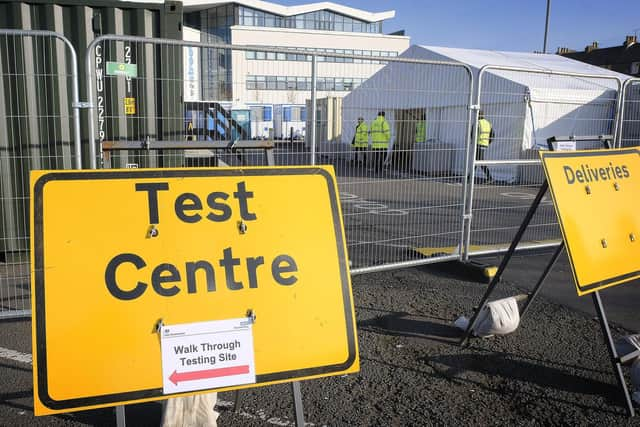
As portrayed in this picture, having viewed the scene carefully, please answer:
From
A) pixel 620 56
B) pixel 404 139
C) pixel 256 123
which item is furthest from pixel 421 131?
pixel 620 56

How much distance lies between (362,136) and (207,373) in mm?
3718

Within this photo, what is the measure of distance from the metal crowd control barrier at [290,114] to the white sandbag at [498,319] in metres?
1.68

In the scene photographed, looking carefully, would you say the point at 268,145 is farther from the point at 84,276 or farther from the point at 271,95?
the point at 271,95

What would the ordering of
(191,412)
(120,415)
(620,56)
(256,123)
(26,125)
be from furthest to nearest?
(620,56)
(26,125)
(256,123)
(191,412)
(120,415)

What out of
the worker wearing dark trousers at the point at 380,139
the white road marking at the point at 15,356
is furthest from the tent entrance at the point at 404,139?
the white road marking at the point at 15,356

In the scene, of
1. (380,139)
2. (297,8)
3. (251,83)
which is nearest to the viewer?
(251,83)

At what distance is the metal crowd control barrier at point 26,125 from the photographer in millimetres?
5664

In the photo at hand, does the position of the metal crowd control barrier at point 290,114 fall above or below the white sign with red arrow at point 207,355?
above

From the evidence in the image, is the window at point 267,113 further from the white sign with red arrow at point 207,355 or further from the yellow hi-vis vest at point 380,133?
the white sign with red arrow at point 207,355

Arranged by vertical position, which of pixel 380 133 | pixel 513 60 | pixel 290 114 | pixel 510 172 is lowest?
pixel 510 172

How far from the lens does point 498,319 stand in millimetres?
4004

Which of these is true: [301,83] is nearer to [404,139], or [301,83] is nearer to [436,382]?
[404,139]

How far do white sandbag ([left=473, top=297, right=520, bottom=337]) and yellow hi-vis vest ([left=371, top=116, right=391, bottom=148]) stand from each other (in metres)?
2.13

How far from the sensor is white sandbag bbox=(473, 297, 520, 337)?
401 centimetres
